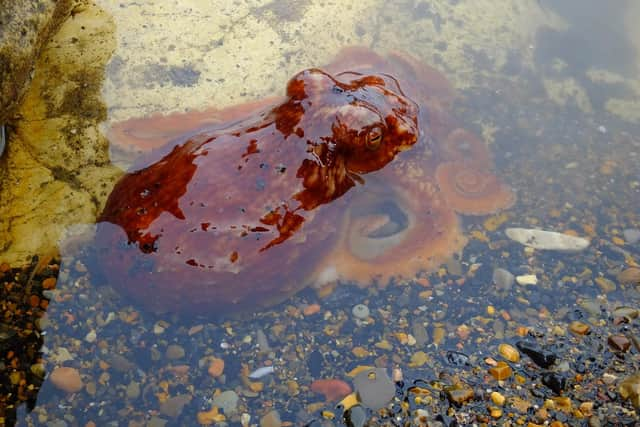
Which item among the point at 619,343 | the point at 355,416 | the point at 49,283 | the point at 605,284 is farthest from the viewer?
the point at 605,284

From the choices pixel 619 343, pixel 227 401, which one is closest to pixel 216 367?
pixel 227 401

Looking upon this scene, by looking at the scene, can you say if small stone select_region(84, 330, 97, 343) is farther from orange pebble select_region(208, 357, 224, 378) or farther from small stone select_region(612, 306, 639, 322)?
small stone select_region(612, 306, 639, 322)

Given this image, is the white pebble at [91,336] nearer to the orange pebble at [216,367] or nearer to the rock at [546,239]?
the orange pebble at [216,367]

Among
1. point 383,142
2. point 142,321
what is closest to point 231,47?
point 383,142

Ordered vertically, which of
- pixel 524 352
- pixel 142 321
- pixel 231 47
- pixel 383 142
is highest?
pixel 231 47

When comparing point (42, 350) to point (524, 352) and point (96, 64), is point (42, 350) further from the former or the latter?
point (524, 352)

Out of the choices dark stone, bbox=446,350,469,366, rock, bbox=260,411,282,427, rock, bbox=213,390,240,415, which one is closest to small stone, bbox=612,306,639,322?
dark stone, bbox=446,350,469,366

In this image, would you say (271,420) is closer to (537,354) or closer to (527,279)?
(537,354)
